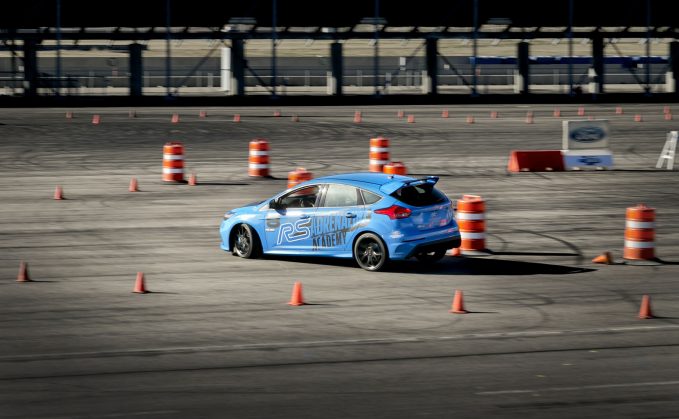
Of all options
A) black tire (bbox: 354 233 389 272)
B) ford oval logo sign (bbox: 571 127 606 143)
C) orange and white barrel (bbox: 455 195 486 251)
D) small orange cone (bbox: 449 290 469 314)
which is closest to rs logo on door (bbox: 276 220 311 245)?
black tire (bbox: 354 233 389 272)

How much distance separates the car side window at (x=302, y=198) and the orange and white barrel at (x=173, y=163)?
9.97 meters

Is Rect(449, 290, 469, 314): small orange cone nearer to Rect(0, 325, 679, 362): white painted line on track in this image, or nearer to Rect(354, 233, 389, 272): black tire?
Rect(0, 325, 679, 362): white painted line on track

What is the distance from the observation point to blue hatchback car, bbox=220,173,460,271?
58.6 ft

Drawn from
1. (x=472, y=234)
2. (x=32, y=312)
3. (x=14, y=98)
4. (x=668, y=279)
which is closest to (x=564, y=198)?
(x=472, y=234)

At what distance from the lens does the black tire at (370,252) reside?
1792cm

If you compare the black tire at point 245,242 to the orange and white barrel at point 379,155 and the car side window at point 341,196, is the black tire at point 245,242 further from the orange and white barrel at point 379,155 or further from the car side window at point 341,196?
the orange and white barrel at point 379,155

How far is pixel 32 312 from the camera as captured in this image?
591 inches

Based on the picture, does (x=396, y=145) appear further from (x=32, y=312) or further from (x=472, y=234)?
(x=32, y=312)

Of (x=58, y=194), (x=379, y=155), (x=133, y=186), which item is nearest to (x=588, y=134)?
(x=379, y=155)

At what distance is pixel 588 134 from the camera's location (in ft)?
104

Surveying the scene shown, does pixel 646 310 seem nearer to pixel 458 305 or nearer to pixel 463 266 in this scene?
pixel 458 305

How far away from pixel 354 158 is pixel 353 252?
16.0 m

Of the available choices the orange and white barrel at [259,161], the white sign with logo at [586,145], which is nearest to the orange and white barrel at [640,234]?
the white sign with logo at [586,145]

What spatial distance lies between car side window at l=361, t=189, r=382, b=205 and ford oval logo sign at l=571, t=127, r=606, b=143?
47.4 ft
